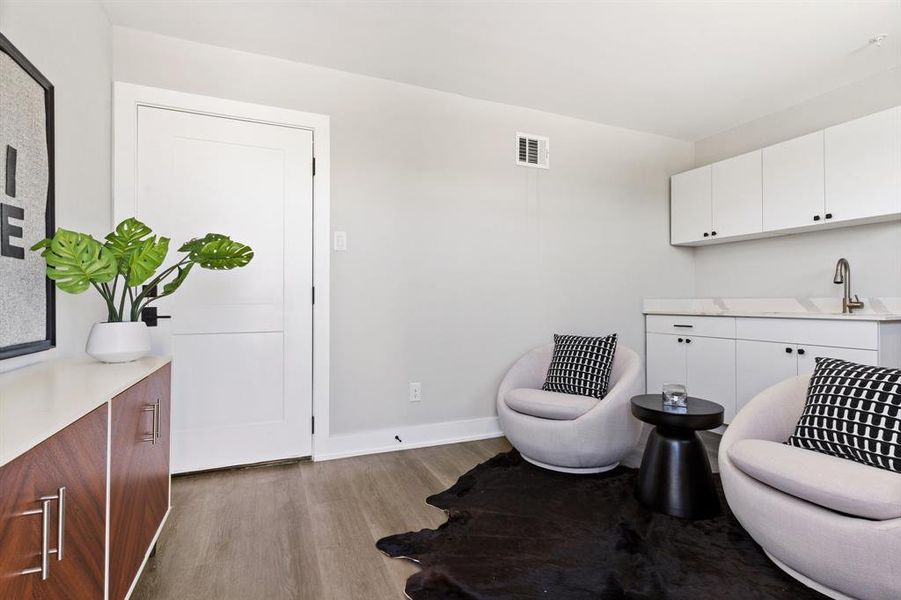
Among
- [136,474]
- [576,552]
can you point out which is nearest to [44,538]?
[136,474]

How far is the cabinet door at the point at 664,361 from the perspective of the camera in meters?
3.54

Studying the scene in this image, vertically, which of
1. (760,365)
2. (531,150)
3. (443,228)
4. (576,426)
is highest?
(531,150)

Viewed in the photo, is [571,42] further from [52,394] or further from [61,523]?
[61,523]

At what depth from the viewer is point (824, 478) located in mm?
1392

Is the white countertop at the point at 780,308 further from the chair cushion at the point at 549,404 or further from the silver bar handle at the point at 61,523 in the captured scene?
the silver bar handle at the point at 61,523

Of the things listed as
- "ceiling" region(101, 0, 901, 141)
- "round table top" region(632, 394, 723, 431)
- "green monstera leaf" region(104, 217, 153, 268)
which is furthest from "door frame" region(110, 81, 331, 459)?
"round table top" region(632, 394, 723, 431)

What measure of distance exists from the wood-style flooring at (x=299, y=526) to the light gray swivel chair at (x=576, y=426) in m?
0.34

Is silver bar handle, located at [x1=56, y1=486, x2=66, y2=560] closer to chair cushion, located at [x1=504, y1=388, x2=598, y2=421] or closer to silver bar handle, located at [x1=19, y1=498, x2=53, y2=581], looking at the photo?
silver bar handle, located at [x1=19, y1=498, x2=53, y2=581]

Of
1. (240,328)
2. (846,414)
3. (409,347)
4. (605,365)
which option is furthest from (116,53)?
(846,414)

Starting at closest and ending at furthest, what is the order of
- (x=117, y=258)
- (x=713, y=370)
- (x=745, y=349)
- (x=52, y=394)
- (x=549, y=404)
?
(x=52, y=394), (x=117, y=258), (x=549, y=404), (x=745, y=349), (x=713, y=370)

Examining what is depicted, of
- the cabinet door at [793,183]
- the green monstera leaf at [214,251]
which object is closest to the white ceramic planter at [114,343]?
the green monstera leaf at [214,251]

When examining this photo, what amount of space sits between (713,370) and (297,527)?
3015 mm

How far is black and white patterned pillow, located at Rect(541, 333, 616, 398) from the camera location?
8.79ft

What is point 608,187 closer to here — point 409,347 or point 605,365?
point 605,365
